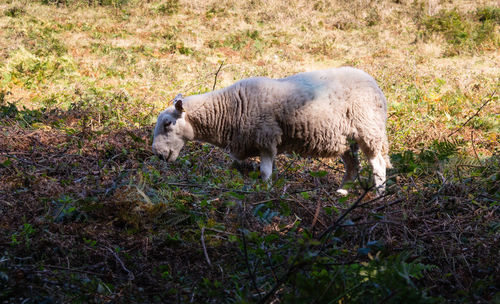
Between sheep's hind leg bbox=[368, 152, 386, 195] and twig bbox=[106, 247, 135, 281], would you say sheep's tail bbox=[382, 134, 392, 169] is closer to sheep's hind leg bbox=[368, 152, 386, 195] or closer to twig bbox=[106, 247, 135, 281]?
sheep's hind leg bbox=[368, 152, 386, 195]

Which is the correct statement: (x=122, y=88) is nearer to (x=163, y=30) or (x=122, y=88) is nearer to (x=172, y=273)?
(x=163, y=30)

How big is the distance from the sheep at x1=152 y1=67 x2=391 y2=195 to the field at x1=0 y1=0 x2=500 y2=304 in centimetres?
35

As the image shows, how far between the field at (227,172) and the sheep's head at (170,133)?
7.9 inches

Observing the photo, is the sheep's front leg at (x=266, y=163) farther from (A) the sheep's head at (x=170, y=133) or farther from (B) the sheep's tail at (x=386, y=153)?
(B) the sheep's tail at (x=386, y=153)

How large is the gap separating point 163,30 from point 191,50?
209 centimetres

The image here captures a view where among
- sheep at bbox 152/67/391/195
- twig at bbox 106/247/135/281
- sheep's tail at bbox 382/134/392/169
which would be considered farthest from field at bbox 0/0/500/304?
sheep at bbox 152/67/391/195

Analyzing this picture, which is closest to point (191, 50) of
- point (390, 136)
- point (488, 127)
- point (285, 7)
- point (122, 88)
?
point (122, 88)

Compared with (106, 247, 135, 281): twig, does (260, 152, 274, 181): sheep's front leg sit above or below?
below

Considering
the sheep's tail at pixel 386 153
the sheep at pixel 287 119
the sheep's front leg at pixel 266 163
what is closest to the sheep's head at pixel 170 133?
the sheep at pixel 287 119

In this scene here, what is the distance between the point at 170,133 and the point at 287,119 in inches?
63.0

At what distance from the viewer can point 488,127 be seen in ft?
24.7

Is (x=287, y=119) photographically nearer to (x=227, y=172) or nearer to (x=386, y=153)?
(x=227, y=172)

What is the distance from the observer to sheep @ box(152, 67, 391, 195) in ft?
16.8

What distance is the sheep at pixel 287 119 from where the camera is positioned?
513 centimetres
